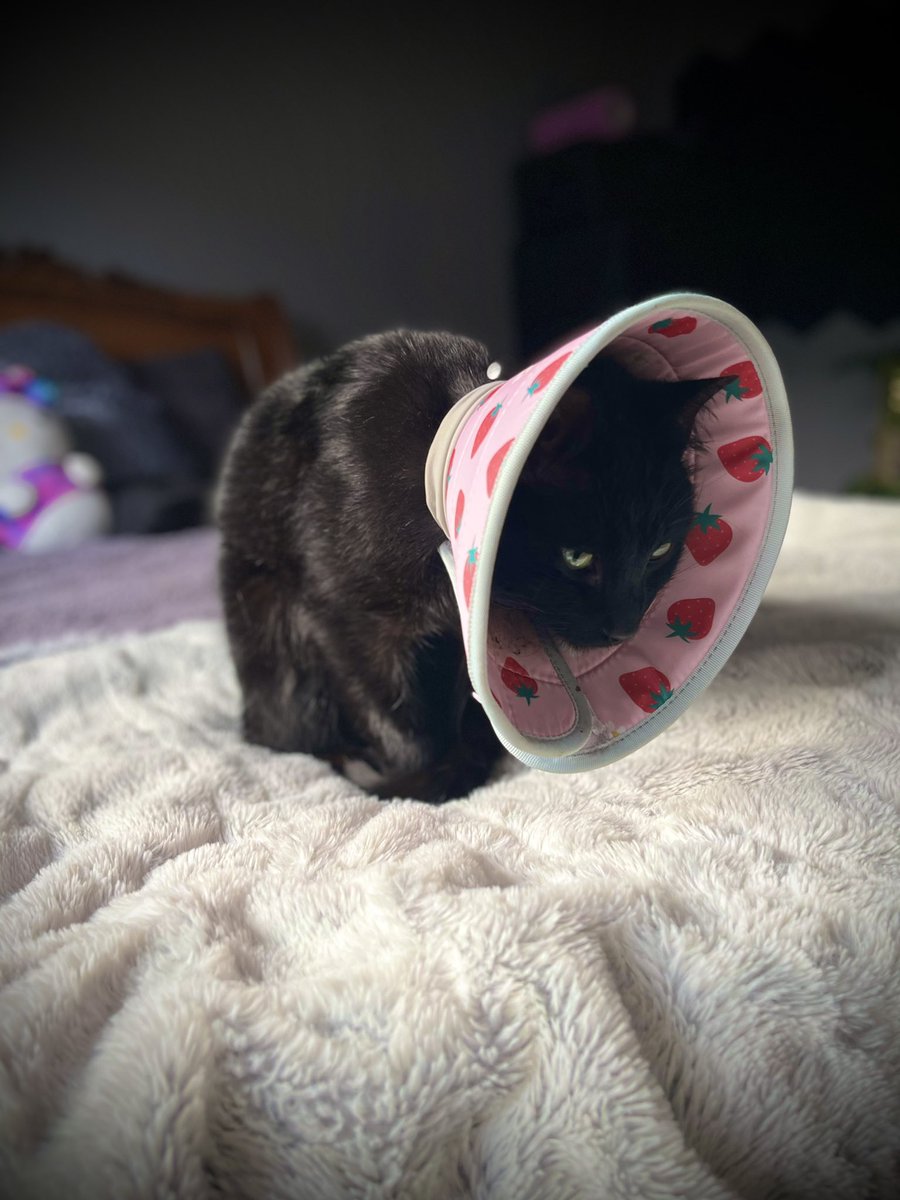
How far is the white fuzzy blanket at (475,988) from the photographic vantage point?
369mm

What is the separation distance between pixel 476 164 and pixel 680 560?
2.97 m

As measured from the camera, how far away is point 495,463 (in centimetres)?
49

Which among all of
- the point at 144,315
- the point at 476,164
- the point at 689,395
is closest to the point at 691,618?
the point at 689,395

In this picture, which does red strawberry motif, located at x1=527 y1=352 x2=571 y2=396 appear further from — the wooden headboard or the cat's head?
the wooden headboard

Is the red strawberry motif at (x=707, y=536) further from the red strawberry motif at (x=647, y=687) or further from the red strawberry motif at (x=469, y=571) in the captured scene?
the red strawberry motif at (x=469, y=571)

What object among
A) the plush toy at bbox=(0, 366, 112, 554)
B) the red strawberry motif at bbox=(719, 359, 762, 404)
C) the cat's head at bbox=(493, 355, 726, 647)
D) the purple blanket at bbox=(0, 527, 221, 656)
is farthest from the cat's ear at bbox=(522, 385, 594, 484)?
the plush toy at bbox=(0, 366, 112, 554)

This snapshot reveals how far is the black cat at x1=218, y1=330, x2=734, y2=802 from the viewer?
0.67 metres

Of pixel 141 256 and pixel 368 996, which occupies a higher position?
pixel 141 256

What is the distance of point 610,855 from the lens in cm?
54

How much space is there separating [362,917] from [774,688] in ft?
1.60

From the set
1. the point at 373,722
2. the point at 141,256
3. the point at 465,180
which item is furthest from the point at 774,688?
the point at 465,180

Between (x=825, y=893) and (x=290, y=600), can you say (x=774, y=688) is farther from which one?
(x=290, y=600)

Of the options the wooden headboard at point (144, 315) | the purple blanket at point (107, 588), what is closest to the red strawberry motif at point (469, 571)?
the purple blanket at point (107, 588)

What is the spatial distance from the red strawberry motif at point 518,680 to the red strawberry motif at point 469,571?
7.6 inches
